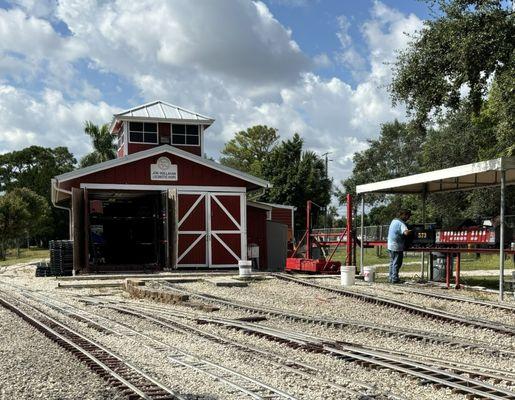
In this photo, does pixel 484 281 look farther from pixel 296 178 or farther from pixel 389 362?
pixel 296 178

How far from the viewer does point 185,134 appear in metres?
28.1

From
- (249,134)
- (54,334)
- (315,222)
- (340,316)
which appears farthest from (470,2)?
(249,134)

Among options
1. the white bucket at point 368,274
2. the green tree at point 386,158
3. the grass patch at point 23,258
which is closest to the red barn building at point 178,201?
the white bucket at point 368,274

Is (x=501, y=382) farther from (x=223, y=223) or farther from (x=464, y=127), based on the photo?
(x=464, y=127)

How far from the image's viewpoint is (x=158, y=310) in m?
12.9

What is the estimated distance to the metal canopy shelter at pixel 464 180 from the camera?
548 inches

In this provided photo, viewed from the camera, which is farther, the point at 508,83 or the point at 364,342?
the point at 508,83

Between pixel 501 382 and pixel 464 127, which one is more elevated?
pixel 464 127

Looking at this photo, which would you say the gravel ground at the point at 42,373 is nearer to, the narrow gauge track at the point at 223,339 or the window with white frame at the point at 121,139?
the narrow gauge track at the point at 223,339

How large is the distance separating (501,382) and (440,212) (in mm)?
35529

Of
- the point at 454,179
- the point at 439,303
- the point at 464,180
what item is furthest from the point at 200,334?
the point at 464,180

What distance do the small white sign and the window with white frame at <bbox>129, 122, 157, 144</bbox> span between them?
4.48 meters

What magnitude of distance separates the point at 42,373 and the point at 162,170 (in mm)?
16740

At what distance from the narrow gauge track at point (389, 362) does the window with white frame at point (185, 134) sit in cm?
1837
